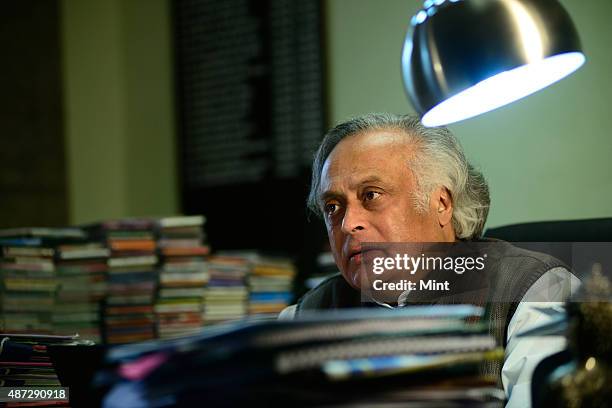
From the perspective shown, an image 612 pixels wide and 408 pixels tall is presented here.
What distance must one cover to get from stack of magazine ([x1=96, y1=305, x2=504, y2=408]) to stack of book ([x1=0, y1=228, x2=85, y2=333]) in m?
1.75

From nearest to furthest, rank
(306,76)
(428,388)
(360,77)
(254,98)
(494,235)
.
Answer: (428,388)
(494,235)
(360,77)
(306,76)
(254,98)

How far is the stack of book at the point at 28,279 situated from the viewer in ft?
7.19

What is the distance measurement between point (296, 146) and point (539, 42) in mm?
1943

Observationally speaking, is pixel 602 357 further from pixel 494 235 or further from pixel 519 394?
pixel 494 235

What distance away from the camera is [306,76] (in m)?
2.79

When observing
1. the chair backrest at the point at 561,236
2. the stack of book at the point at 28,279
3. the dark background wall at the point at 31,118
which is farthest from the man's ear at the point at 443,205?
the dark background wall at the point at 31,118

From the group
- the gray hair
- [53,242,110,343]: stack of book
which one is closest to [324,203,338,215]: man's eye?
the gray hair

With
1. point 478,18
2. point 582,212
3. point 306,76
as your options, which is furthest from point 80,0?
point 478,18

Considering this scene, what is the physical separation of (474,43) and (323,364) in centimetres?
54

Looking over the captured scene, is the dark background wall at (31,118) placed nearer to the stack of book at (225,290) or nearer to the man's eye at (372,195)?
the stack of book at (225,290)

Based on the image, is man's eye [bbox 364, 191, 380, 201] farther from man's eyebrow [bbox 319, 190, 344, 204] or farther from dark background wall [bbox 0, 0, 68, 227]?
dark background wall [bbox 0, 0, 68, 227]

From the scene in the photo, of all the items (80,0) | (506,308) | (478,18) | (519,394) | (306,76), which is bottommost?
(519,394)

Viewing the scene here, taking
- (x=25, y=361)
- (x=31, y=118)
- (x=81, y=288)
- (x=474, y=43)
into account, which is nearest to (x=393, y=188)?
(x=474, y=43)

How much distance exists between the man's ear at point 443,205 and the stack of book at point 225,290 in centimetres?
115
